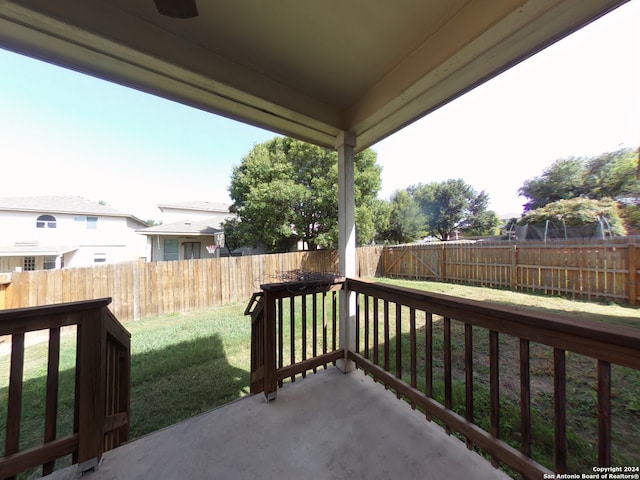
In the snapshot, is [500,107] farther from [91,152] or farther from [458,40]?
[91,152]

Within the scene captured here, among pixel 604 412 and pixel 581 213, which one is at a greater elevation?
pixel 581 213

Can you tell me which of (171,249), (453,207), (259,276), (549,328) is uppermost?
(453,207)

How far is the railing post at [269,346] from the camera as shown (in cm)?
179

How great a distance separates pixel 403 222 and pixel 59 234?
63.6ft

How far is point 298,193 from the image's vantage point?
7660mm

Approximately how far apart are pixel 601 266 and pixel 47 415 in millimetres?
8142

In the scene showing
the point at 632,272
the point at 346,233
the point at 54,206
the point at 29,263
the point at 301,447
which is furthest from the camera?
the point at 54,206

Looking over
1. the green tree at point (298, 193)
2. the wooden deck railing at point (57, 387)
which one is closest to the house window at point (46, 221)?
the green tree at point (298, 193)

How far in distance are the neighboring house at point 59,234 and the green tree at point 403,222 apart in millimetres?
16107

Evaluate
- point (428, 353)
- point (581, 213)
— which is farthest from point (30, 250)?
point (581, 213)

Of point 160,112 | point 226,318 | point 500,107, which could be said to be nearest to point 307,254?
point 226,318

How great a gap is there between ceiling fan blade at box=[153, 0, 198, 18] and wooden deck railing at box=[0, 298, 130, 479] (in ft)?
4.94

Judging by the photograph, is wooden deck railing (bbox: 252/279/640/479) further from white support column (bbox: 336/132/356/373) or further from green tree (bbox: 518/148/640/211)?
green tree (bbox: 518/148/640/211)

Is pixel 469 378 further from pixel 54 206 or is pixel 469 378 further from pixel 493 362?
pixel 54 206
